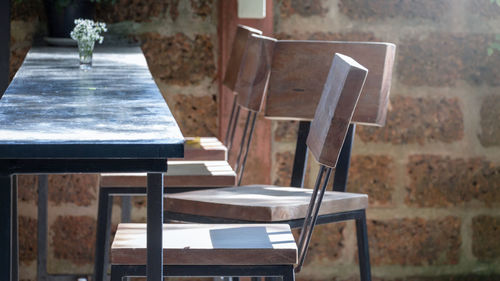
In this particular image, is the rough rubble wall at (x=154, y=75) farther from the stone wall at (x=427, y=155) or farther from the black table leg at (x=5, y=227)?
the black table leg at (x=5, y=227)

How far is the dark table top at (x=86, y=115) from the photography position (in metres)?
1.48

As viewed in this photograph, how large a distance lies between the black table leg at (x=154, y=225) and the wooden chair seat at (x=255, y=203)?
73cm

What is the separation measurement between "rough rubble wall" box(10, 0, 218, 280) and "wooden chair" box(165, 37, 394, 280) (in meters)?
0.98

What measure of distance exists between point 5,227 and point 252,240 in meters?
0.64

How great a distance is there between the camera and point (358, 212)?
2.65 metres

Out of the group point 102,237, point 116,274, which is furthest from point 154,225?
point 102,237

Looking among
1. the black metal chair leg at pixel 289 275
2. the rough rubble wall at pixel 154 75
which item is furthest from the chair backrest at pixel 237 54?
the black metal chair leg at pixel 289 275

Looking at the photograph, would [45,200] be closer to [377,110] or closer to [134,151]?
[377,110]

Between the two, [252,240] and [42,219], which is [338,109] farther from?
[42,219]

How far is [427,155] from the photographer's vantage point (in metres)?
4.12

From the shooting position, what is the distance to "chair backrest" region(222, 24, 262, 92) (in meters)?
3.34

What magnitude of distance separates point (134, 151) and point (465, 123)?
2883mm

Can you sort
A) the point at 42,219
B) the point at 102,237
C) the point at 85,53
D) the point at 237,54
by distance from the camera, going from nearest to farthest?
the point at 85,53 → the point at 102,237 → the point at 237,54 → the point at 42,219

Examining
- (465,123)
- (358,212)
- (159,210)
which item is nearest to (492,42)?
(465,123)
